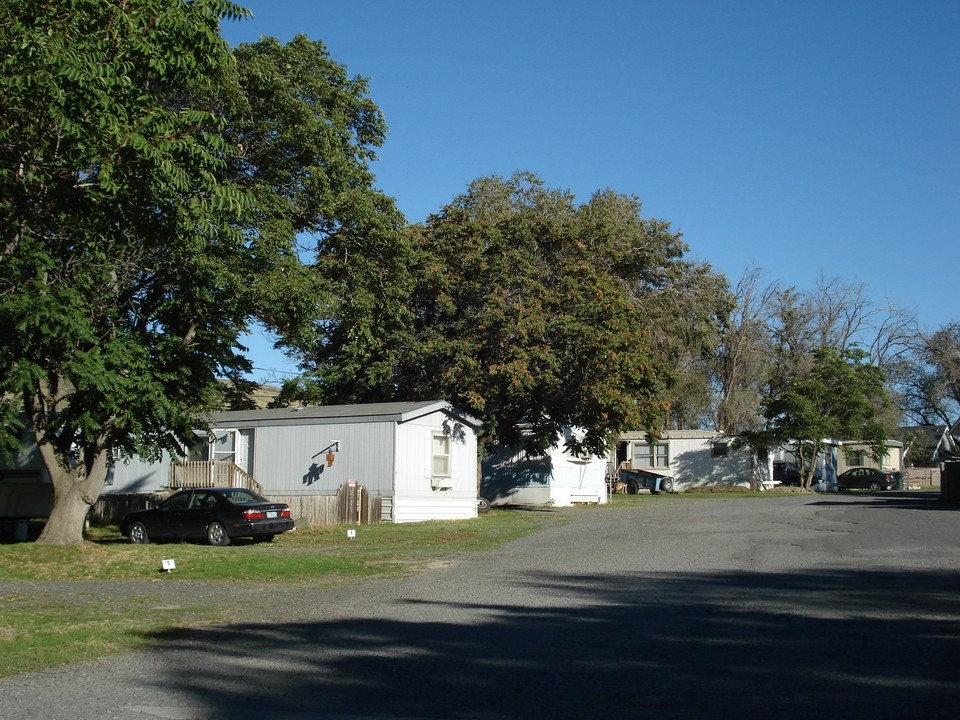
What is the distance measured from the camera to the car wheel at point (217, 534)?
20.7m

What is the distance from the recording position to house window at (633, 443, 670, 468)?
55500 mm

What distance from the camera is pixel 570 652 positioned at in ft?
28.5

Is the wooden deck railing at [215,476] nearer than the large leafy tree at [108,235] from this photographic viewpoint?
No

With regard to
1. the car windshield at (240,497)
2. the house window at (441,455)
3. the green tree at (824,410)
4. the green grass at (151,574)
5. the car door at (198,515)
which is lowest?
the green grass at (151,574)

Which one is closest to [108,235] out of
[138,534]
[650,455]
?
[138,534]

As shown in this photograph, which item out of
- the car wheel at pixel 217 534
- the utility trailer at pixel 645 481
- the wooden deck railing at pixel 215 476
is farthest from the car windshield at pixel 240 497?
the utility trailer at pixel 645 481

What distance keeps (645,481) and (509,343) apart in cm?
2582

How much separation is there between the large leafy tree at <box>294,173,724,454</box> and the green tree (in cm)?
1830

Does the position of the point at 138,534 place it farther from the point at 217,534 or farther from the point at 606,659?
the point at 606,659

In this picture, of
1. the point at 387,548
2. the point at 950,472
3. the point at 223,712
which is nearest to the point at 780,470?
the point at 950,472

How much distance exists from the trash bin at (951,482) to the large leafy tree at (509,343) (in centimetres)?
1173

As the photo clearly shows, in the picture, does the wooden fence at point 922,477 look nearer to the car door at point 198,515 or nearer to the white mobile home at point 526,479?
the white mobile home at point 526,479

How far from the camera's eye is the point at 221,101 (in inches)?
775

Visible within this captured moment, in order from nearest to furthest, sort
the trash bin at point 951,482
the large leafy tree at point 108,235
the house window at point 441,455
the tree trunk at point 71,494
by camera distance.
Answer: the large leafy tree at point 108,235 → the tree trunk at point 71,494 → the house window at point 441,455 → the trash bin at point 951,482
